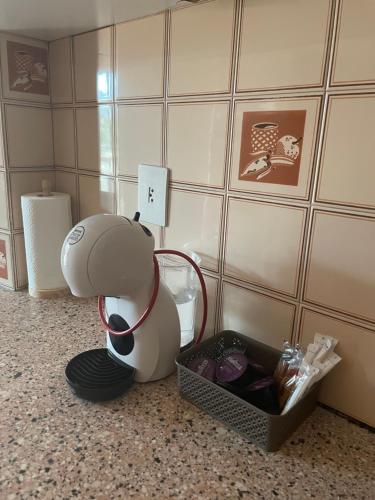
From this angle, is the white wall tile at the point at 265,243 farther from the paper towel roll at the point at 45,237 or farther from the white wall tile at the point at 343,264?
the paper towel roll at the point at 45,237

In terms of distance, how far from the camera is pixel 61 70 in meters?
1.01

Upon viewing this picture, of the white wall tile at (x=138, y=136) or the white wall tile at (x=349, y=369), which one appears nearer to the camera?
the white wall tile at (x=349, y=369)

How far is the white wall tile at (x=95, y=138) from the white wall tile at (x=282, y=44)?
1.24 ft

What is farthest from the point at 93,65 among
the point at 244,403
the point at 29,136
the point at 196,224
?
the point at 244,403

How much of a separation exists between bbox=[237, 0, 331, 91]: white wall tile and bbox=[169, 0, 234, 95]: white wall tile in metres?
0.03

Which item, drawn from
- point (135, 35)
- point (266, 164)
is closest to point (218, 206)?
point (266, 164)

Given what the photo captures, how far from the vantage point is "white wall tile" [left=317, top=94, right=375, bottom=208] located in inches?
21.7

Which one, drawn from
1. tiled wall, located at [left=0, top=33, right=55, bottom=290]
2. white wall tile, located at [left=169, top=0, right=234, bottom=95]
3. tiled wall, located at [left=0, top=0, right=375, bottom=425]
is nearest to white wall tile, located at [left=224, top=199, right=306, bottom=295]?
tiled wall, located at [left=0, top=0, right=375, bottom=425]

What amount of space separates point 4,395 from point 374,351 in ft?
1.94

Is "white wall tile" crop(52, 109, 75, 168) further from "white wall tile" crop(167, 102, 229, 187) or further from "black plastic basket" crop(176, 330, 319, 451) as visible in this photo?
"black plastic basket" crop(176, 330, 319, 451)

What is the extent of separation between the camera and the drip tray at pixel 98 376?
0.64m

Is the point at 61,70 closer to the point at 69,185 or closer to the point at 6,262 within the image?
the point at 69,185

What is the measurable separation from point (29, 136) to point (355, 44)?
803mm

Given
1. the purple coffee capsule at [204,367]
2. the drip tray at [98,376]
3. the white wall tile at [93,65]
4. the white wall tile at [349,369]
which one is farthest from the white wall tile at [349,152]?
the white wall tile at [93,65]
